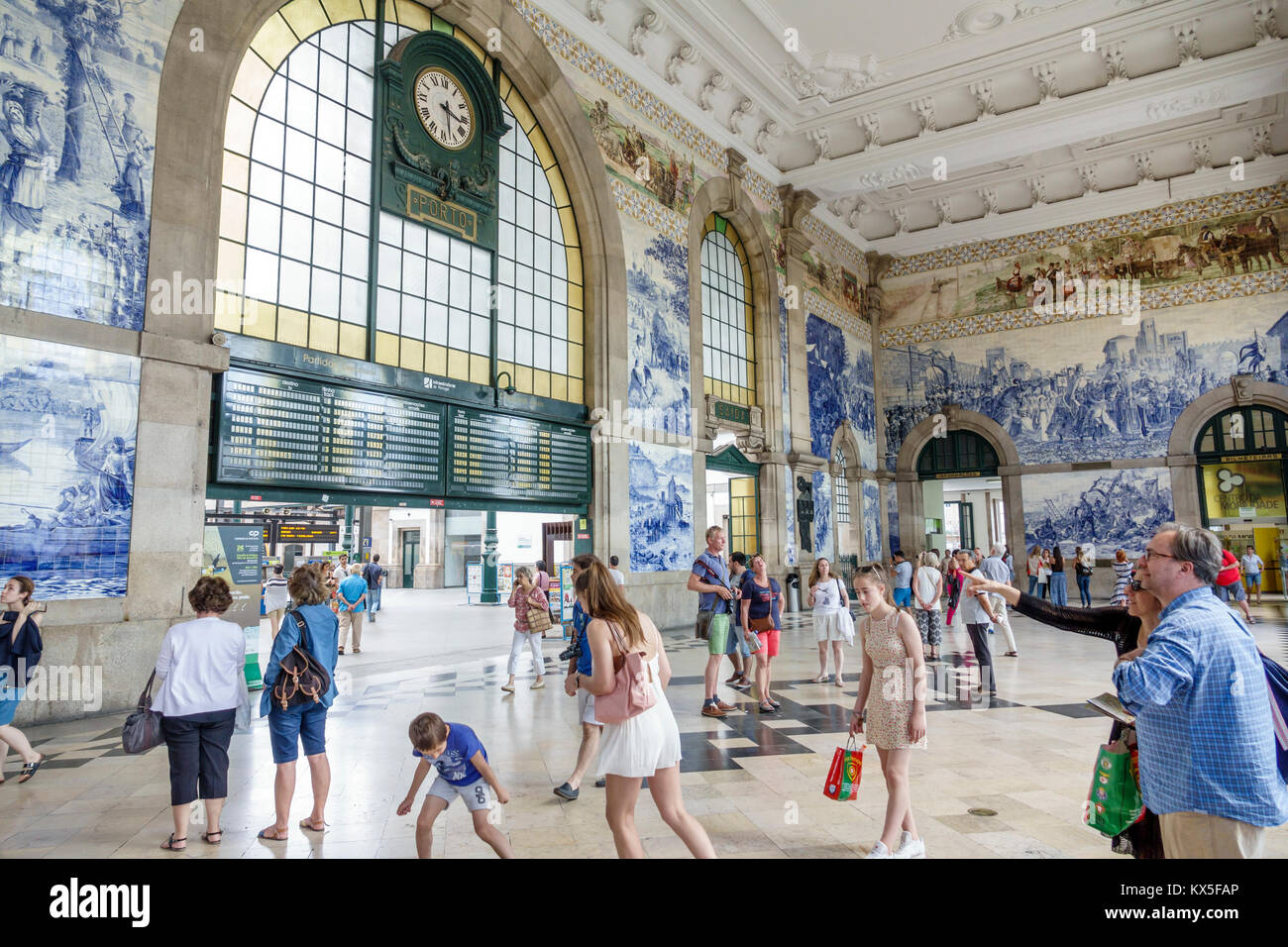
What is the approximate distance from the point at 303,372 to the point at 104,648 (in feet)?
11.6

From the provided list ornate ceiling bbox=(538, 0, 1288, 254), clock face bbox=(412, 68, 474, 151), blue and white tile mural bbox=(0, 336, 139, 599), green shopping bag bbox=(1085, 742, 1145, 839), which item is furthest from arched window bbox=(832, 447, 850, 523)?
green shopping bag bbox=(1085, 742, 1145, 839)

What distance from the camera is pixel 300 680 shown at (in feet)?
12.9

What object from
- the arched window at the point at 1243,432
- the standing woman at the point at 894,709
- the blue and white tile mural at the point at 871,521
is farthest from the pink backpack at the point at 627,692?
the arched window at the point at 1243,432

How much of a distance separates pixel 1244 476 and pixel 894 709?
22084mm

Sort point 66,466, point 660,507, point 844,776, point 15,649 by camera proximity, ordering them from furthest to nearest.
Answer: point 660,507, point 66,466, point 15,649, point 844,776

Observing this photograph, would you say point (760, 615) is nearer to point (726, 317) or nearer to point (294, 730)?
point (294, 730)

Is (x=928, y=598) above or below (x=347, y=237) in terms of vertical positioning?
below

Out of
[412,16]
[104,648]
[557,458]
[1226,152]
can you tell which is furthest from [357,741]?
[1226,152]

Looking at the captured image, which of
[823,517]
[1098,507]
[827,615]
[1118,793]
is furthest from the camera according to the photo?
[1098,507]

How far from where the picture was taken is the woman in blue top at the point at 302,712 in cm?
388

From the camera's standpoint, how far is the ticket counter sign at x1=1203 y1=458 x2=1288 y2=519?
63.9ft

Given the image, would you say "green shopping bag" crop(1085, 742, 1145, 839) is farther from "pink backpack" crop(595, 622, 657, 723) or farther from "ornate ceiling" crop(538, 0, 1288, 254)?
"ornate ceiling" crop(538, 0, 1288, 254)

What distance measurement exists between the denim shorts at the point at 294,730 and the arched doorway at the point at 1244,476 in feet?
73.2

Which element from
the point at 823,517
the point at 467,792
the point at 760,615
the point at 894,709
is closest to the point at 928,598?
the point at 760,615
